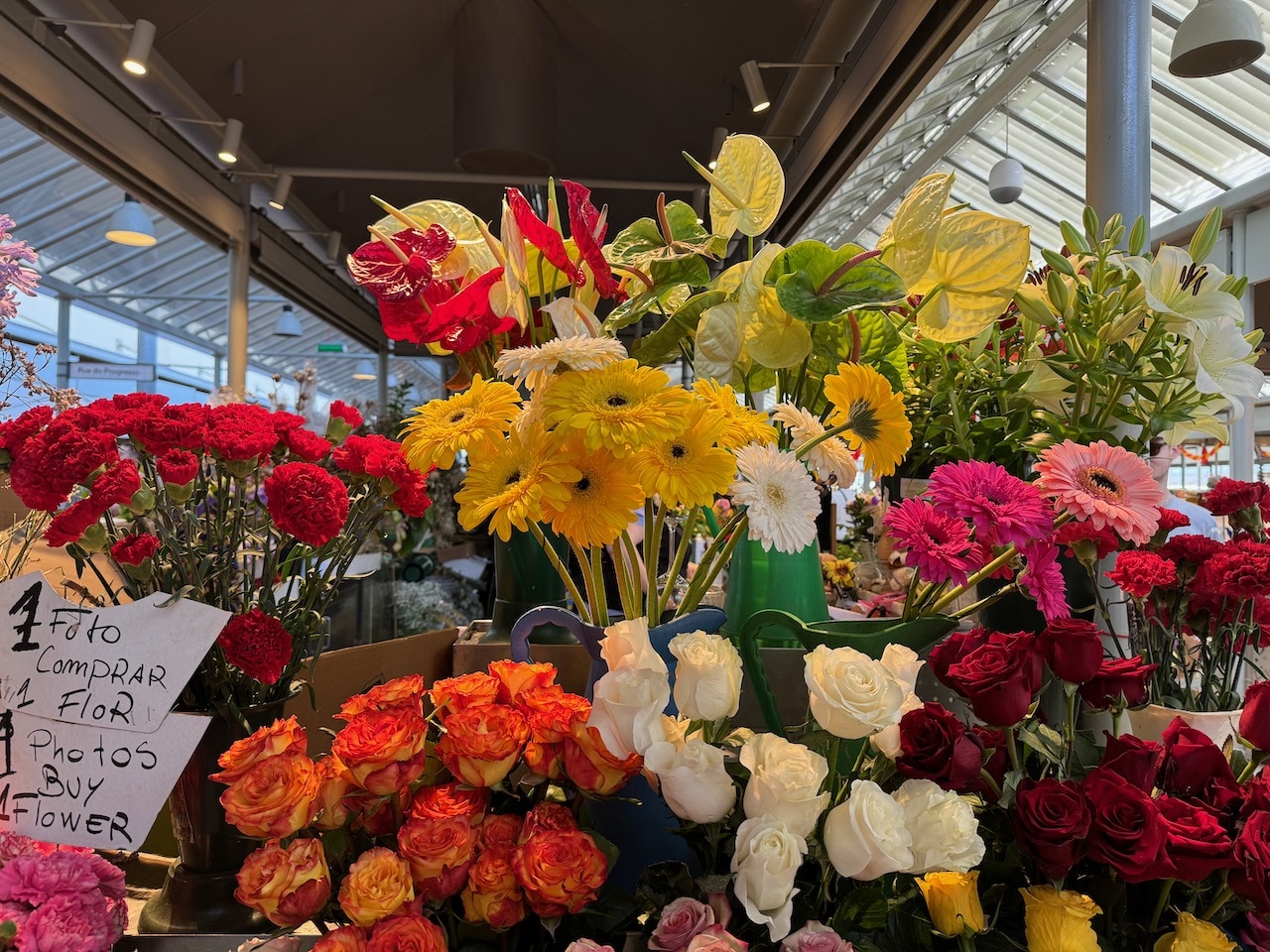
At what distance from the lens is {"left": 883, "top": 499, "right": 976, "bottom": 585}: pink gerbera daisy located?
1.55 feet

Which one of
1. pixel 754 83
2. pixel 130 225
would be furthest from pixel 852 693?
pixel 130 225

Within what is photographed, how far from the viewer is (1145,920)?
1.63ft

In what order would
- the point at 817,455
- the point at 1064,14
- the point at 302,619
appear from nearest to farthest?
1. the point at 817,455
2. the point at 302,619
3. the point at 1064,14

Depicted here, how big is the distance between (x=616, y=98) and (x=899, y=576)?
5.08 m

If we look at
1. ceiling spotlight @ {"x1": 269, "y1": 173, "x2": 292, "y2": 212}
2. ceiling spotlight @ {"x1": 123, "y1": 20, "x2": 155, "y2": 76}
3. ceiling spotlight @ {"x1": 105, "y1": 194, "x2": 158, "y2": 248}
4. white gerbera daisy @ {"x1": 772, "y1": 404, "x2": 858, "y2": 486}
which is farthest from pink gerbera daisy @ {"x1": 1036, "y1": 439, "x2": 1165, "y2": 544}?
ceiling spotlight @ {"x1": 269, "y1": 173, "x2": 292, "y2": 212}

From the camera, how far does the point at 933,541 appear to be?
0.49 m

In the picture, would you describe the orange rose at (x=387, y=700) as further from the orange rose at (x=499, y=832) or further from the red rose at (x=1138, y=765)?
the red rose at (x=1138, y=765)

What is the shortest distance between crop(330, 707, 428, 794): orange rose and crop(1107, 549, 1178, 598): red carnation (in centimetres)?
54

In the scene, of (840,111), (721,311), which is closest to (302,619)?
(721,311)

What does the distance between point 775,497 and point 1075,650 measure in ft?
0.65

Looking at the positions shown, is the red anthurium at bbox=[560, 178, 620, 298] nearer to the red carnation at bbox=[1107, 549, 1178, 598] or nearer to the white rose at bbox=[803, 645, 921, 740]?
the white rose at bbox=[803, 645, 921, 740]

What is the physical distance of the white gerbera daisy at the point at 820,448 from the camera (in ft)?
1.83

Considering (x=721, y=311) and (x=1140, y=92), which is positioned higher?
(x=1140, y=92)

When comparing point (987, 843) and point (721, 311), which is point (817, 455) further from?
point (987, 843)
